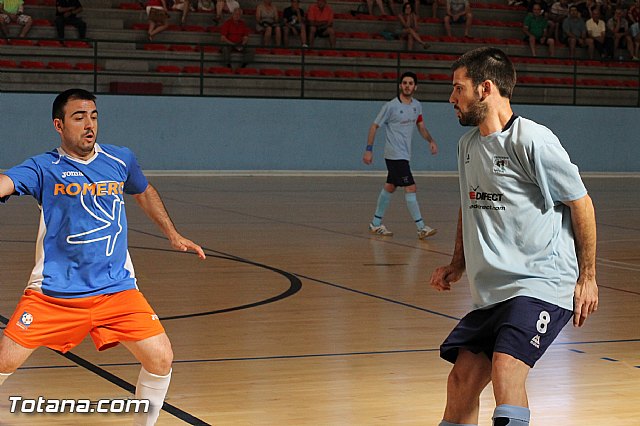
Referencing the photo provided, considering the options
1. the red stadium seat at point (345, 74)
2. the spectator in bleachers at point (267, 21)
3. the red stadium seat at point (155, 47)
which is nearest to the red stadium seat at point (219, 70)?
the red stadium seat at point (155, 47)

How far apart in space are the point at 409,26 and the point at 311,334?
1873 cm

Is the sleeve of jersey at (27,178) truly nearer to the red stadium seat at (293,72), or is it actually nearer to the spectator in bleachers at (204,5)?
the red stadium seat at (293,72)

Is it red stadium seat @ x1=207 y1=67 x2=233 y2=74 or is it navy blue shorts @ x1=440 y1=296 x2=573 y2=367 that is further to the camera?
red stadium seat @ x1=207 y1=67 x2=233 y2=74

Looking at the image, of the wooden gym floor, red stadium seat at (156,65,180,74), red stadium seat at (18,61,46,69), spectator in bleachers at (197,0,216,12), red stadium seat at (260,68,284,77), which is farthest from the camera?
spectator in bleachers at (197,0,216,12)

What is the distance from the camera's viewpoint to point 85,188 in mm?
4926

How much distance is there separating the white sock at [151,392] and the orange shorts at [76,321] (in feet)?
0.64

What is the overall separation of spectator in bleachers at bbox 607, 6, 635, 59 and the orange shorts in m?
24.3

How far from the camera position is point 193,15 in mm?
24344

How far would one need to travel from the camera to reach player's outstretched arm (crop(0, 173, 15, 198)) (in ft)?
15.5

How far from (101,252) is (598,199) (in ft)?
51.1

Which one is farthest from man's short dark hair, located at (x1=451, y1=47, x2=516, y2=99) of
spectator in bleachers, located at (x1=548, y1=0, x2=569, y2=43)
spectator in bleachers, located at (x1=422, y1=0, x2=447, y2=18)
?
spectator in bleachers, located at (x1=548, y1=0, x2=569, y2=43)

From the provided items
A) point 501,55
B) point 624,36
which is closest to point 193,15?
point 624,36

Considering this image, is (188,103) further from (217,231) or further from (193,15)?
(217,231)

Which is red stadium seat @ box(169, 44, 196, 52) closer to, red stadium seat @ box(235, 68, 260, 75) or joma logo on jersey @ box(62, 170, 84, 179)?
red stadium seat @ box(235, 68, 260, 75)
